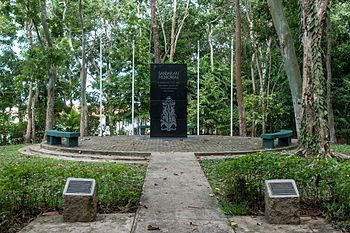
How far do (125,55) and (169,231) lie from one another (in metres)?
17.2

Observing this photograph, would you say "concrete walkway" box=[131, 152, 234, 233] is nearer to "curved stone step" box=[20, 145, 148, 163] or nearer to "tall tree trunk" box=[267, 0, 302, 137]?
"curved stone step" box=[20, 145, 148, 163]

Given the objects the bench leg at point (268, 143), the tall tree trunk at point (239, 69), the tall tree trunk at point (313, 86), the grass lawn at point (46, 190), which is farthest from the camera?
the tall tree trunk at point (239, 69)

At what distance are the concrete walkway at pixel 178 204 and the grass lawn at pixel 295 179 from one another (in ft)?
1.06

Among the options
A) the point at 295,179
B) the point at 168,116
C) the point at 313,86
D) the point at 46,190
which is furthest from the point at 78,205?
the point at 168,116

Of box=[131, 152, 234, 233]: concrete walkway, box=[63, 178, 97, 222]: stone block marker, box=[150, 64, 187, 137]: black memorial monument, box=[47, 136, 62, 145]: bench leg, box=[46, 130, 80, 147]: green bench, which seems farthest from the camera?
box=[150, 64, 187, 137]: black memorial monument

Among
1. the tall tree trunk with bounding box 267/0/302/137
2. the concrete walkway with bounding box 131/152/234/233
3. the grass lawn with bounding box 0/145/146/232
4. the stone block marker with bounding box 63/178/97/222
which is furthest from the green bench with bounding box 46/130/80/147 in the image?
the stone block marker with bounding box 63/178/97/222

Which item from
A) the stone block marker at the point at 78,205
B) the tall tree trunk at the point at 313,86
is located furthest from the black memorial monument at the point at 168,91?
the stone block marker at the point at 78,205

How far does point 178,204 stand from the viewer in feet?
15.3

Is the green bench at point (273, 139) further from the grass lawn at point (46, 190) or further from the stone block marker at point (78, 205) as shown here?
the stone block marker at point (78, 205)

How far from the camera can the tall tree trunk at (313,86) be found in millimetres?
6973

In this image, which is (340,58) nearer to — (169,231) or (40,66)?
(40,66)

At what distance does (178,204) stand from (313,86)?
406cm

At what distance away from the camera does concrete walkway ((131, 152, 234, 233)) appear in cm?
386

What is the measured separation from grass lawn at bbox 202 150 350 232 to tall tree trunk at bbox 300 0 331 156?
2343 mm
